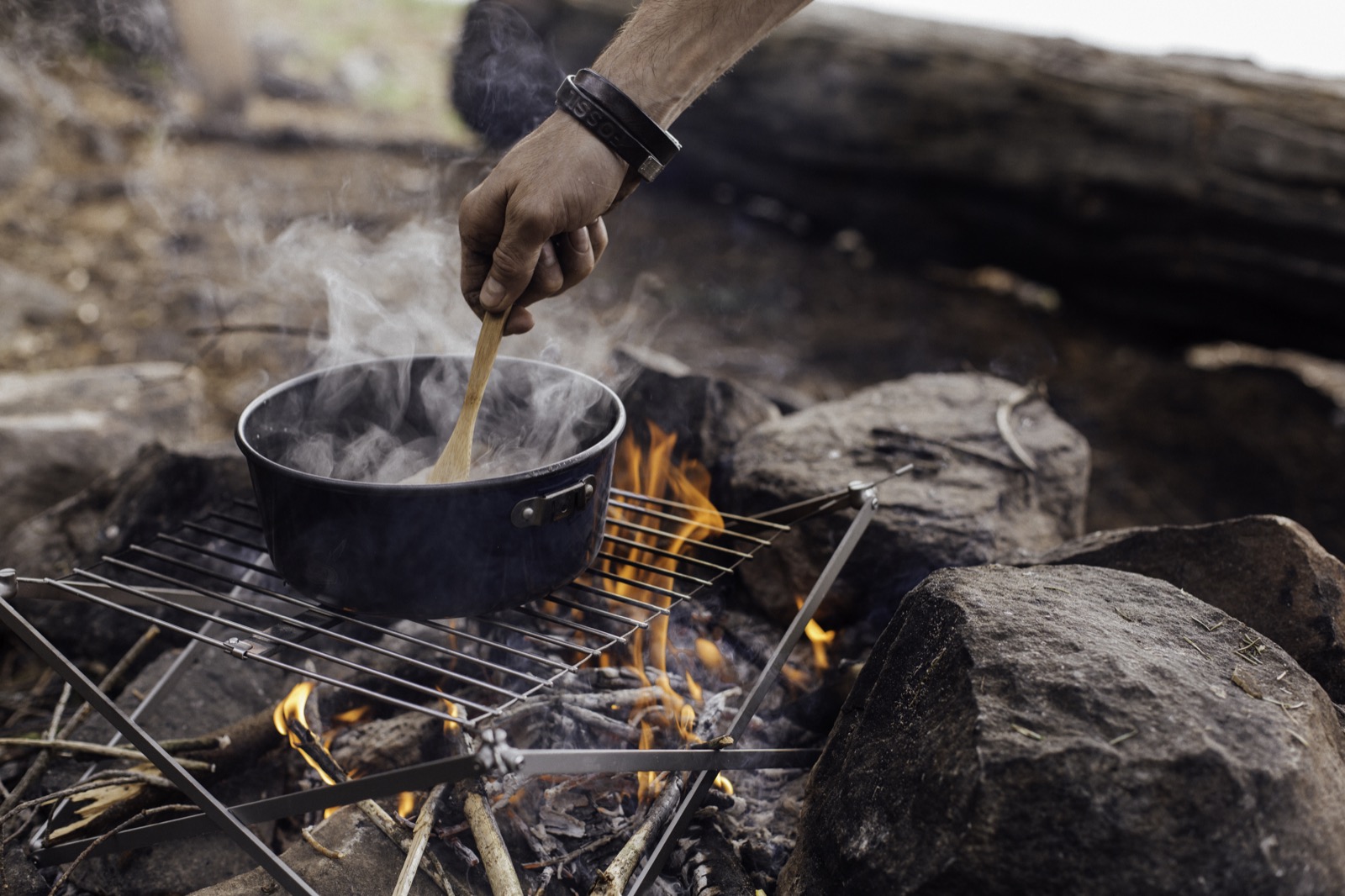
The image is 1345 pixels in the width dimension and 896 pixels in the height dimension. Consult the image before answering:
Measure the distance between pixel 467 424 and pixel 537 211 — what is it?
A: 444 mm

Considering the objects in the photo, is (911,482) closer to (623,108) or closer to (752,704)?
(752,704)

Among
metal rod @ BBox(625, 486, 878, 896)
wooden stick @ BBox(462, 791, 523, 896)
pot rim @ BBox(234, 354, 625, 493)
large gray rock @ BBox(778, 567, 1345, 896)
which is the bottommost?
wooden stick @ BBox(462, 791, 523, 896)

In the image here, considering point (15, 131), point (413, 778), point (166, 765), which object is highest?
point (413, 778)

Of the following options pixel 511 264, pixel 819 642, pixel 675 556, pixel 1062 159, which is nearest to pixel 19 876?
pixel 675 556

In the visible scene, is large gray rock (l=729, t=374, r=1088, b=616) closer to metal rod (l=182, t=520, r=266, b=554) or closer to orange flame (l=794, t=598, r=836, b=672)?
orange flame (l=794, t=598, r=836, b=672)

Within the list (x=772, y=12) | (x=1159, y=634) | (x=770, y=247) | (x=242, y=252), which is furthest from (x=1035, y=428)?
(x=242, y=252)

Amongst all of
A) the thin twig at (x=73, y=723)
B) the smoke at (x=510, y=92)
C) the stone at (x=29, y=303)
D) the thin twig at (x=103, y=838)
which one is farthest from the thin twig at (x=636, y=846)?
the stone at (x=29, y=303)

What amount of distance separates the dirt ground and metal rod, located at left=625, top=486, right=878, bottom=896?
4.51 feet

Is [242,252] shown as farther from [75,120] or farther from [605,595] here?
[605,595]

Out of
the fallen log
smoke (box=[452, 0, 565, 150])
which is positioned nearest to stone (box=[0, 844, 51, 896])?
smoke (box=[452, 0, 565, 150])

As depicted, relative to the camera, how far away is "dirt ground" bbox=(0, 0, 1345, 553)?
405cm

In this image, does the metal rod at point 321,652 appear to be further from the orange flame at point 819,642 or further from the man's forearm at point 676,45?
the man's forearm at point 676,45

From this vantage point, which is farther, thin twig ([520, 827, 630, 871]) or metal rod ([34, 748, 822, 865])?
thin twig ([520, 827, 630, 871])

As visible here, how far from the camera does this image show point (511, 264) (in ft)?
5.36
